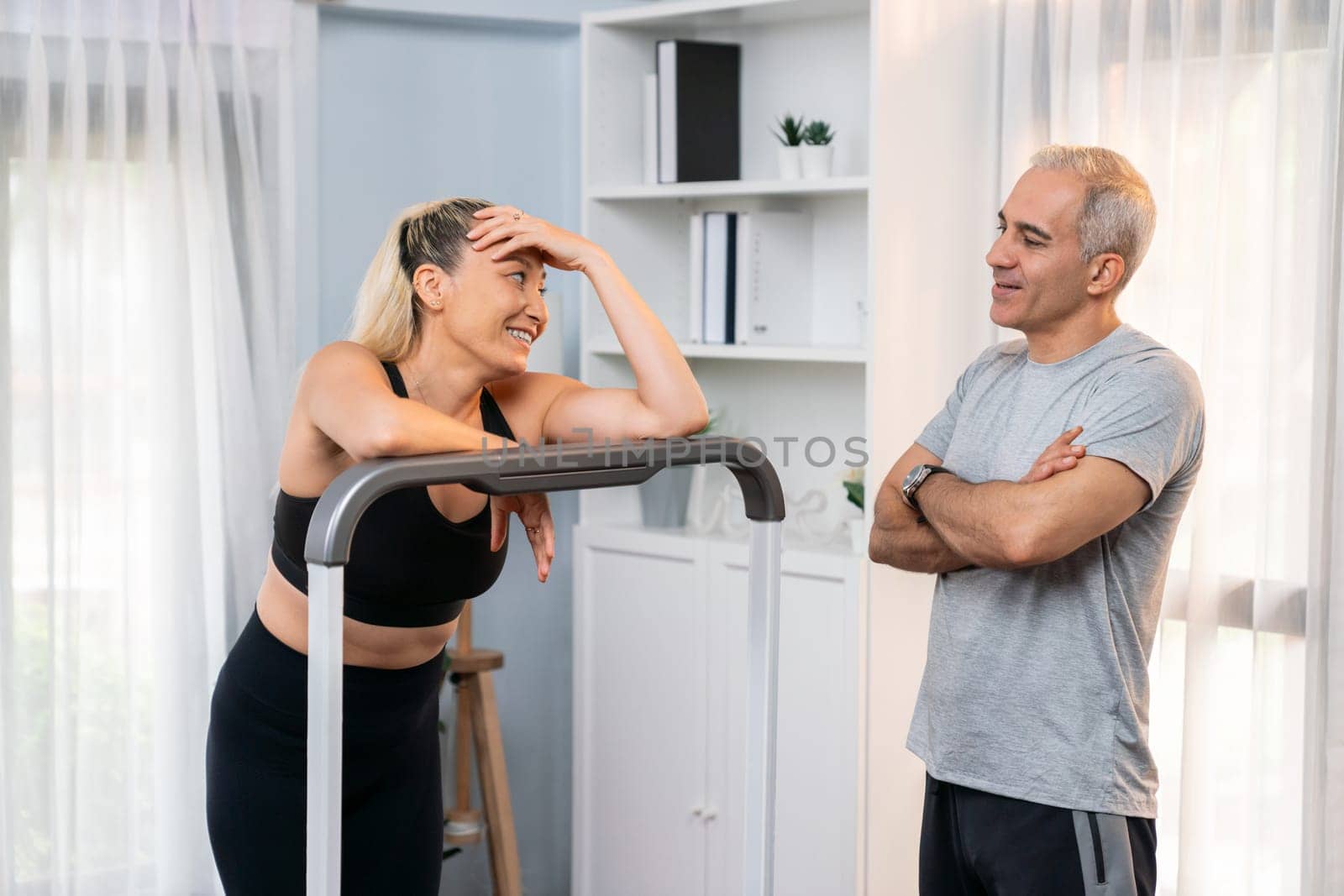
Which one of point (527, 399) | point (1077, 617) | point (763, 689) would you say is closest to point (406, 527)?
point (527, 399)

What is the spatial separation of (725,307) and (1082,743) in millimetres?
1359

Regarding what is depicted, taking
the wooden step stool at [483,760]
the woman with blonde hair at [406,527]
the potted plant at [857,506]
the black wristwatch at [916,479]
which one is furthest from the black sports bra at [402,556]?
the wooden step stool at [483,760]

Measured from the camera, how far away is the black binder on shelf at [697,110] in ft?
9.45

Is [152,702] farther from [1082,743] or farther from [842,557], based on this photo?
[1082,743]

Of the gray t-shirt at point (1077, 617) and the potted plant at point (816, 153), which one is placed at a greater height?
the potted plant at point (816, 153)

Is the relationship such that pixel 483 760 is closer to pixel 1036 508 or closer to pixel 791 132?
pixel 791 132

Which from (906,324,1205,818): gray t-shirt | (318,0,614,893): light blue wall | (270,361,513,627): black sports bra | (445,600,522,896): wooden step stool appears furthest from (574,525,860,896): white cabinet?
(270,361,513,627): black sports bra

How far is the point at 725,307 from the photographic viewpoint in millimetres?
2863

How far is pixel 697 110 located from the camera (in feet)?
9.55

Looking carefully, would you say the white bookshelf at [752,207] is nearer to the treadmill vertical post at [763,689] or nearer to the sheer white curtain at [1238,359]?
the sheer white curtain at [1238,359]

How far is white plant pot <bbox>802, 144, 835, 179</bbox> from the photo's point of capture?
2739 millimetres

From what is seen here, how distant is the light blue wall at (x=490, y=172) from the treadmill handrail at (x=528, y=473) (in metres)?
1.47

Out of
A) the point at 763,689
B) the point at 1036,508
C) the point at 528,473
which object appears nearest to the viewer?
the point at 528,473

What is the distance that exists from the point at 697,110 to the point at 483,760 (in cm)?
147
